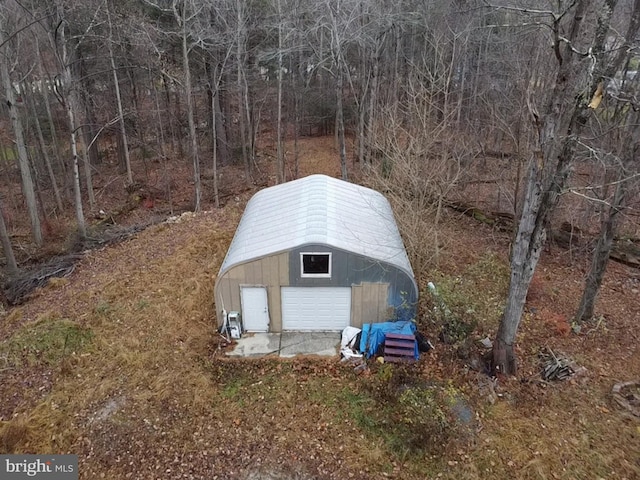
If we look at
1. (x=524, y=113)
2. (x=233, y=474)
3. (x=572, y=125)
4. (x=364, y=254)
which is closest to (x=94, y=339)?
(x=233, y=474)

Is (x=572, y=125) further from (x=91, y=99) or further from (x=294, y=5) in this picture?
(x=91, y=99)

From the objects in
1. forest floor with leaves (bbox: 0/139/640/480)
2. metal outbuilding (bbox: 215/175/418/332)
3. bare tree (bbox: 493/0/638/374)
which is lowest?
forest floor with leaves (bbox: 0/139/640/480)

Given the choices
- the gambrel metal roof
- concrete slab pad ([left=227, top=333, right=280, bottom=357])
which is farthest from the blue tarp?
concrete slab pad ([left=227, top=333, right=280, bottom=357])

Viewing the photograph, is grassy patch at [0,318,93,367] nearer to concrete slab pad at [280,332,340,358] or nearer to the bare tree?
concrete slab pad at [280,332,340,358]

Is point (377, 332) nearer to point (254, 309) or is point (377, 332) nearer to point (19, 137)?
point (254, 309)

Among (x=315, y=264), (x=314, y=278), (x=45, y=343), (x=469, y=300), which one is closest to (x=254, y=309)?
(x=314, y=278)

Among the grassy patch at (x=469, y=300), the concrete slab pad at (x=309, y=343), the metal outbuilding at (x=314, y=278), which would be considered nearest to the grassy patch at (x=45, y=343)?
the metal outbuilding at (x=314, y=278)
